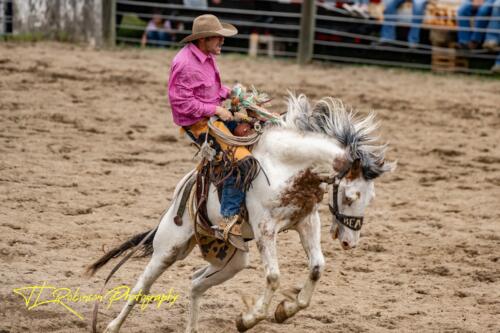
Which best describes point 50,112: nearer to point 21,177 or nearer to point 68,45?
point 21,177

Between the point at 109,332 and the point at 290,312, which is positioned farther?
the point at 109,332

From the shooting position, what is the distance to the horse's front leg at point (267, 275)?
5137 millimetres

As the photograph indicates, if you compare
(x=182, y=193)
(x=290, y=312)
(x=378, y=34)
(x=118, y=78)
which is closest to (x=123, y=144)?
(x=118, y=78)

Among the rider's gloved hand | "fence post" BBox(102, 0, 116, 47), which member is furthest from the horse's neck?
"fence post" BBox(102, 0, 116, 47)

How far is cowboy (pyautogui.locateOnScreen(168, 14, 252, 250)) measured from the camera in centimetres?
527

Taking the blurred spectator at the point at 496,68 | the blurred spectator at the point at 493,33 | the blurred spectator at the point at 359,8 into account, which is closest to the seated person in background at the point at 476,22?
the blurred spectator at the point at 493,33

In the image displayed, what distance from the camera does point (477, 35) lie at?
15016 millimetres

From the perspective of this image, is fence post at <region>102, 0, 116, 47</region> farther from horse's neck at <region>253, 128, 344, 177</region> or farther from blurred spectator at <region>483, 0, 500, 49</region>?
horse's neck at <region>253, 128, 344, 177</region>

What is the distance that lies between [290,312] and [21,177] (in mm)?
4515

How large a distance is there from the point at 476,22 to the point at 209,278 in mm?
10597

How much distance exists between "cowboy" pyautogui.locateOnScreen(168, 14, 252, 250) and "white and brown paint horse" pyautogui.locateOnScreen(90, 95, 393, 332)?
113 mm

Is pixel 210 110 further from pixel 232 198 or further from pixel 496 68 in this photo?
pixel 496 68

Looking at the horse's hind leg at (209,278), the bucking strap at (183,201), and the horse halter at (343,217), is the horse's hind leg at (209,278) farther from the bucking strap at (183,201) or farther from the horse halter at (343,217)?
the horse halter at (343,217)

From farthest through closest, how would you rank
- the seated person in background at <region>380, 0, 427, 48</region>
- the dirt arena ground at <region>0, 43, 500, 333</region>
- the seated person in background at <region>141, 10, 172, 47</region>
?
1. the seated person in background at <region>141, 10, 172, 47</region>
2. the seated person in background at <region>380, 0, 427, 48</region>
3. the dirt arena ground at <region>0, 43, 500, 333</region>
